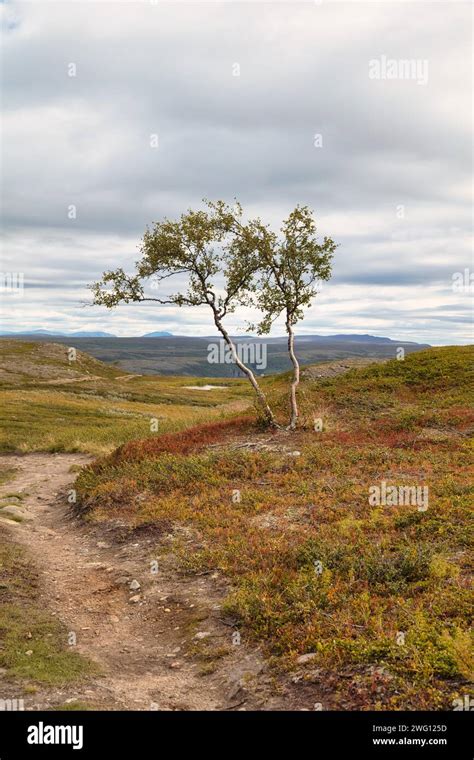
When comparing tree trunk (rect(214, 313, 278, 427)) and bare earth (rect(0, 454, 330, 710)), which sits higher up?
tree trunk (rect(214, 313, 278, 427))

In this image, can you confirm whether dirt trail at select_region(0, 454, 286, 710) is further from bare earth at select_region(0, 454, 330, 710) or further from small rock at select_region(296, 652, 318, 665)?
small rock at select_region(296, 652, 318, 665)

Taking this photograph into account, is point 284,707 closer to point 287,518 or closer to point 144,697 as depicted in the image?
point 144,697

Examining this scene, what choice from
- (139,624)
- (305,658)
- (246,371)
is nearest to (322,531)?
(139,624)

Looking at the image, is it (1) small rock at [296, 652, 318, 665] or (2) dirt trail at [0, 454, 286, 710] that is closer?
(2) dirt trail at [0, 454, 286, 710]

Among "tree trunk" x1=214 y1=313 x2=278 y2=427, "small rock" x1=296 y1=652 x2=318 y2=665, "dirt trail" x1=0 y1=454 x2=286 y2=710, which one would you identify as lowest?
"dirt trail" x1=0 y1=454 x2=286 y2=710

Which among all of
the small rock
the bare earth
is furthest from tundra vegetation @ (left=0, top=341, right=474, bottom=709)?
the bare earth

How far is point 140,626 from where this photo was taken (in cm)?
1262

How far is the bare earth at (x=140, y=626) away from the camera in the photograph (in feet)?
30.1

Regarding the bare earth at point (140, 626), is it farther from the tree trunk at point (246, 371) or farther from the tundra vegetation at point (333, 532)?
the tree trunk at point (246, 371)

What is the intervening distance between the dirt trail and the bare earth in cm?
2

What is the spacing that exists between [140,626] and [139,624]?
0.11 meters

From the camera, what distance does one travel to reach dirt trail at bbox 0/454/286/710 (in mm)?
9305
